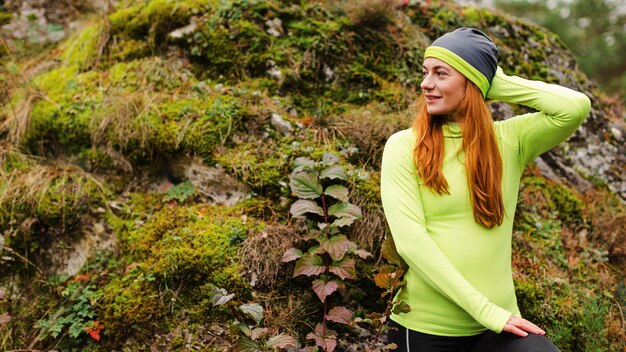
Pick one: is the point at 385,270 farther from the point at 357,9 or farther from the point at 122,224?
the point at 357,9

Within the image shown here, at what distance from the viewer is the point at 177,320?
3211 mm

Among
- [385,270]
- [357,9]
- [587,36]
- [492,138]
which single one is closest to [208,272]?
[385,270]

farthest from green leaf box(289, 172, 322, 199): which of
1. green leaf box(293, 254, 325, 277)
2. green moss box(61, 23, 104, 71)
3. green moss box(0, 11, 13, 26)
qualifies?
green moss box(0, 11, 13, 26)

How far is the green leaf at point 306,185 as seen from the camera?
3.29 metres

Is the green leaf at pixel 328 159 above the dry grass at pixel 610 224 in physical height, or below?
above

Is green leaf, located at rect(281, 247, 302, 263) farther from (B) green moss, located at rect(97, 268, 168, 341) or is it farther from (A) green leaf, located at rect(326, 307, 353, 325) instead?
(B) green moss, located at rect(97, 268, 168, 341)

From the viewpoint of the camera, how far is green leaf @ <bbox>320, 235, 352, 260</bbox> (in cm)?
306

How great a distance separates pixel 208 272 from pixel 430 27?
166 inches

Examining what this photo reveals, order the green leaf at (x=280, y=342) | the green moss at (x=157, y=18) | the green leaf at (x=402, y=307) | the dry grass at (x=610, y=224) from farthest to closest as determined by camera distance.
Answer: the green moss at (x=157, y=18) → the dry grass at (x=610, y=224) → the green leaf at (x=280, y=342) → the green leaf at (x=402, y=307)

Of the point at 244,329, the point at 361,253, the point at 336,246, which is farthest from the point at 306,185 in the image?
the point at 244,329

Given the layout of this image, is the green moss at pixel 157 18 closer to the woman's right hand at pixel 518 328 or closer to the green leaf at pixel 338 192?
the green leaf at pixel 338 192

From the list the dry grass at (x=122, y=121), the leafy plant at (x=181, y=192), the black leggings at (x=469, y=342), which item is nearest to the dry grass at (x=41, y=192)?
the dry grass at (x=122, y=121)

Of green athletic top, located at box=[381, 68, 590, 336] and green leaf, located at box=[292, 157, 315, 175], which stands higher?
green athletic top, located at box=[381, 68, 590, 336]

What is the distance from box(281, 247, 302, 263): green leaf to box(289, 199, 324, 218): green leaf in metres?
0.26
